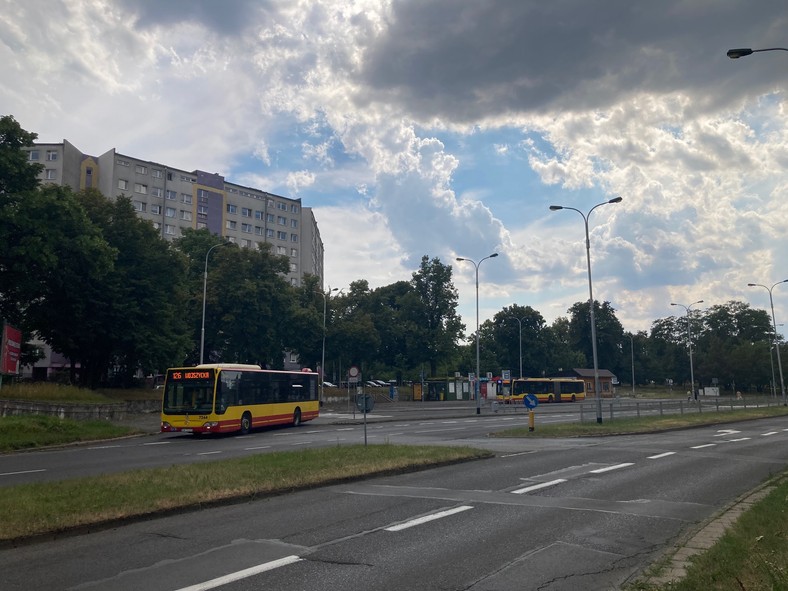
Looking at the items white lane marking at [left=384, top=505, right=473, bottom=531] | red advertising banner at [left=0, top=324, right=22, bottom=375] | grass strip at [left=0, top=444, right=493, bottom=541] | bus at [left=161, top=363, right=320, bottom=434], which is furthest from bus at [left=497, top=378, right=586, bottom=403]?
white lane marking at [left=384, top=505, right=473, bottom=531]

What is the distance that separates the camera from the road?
20.6 ft

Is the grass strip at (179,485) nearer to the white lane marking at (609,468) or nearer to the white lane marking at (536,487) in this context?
the white lane marking at (536,487)

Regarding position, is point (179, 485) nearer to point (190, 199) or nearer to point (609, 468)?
point (609, 468)

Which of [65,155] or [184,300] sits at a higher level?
[65,155]

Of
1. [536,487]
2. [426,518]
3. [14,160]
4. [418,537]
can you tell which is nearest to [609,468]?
[536,487]

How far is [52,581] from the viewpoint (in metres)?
6.18

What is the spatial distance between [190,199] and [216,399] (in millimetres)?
75186

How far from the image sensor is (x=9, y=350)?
82.3ft

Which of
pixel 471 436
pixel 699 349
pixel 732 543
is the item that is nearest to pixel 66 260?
pixel 471 436

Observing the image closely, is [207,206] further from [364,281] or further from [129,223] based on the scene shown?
[129,223]

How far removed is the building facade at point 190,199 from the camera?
84375mm

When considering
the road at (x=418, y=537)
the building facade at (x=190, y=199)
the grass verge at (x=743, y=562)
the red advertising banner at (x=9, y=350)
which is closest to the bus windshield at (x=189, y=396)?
the red advertising banner at (x=9, y=350)

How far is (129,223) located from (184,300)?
7.14m

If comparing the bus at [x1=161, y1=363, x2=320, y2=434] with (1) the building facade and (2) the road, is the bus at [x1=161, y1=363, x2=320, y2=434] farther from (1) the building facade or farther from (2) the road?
(1) the building facade
